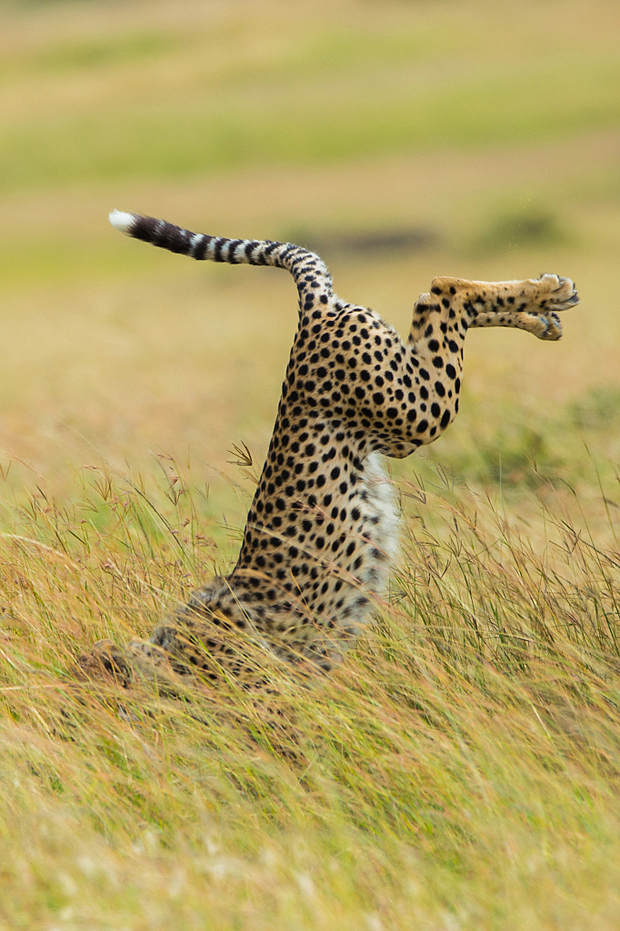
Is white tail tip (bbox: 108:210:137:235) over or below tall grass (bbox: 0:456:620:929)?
over

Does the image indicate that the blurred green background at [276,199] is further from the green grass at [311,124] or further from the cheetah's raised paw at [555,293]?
the cheetah's raised paw at [555,293]

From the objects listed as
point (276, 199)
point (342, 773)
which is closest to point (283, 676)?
point (342, 773)

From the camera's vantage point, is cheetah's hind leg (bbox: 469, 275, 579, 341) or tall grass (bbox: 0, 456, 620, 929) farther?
cheetah's hind leg (bbox: 469, 275, 579, 341)

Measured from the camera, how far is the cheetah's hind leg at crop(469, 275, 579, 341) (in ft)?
11.5

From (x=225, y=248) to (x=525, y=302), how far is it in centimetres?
95

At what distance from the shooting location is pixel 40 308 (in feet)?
65.5

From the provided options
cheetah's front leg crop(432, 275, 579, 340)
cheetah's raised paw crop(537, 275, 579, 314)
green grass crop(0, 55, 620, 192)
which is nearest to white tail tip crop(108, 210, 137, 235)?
cheetah's front leg crop(432, 275, 579, 340)

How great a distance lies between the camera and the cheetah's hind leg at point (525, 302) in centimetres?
349

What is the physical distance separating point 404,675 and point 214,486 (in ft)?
12.4

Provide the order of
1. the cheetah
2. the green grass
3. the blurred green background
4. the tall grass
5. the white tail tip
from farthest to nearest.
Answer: the green grass
the blurred green background
the white tail tip
the cheetah
the tall grass

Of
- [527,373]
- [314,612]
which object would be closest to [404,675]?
[314,612]

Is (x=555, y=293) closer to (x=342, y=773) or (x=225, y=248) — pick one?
(x=225, y=248)

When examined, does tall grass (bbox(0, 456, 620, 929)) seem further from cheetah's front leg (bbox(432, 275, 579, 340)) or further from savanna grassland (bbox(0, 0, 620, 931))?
cheetah's front leg (bbox(432, 275, 579, 340))

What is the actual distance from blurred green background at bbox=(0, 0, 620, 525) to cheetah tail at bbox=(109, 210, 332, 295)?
441mm
